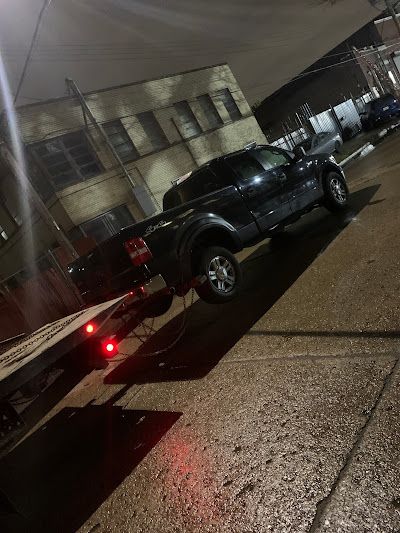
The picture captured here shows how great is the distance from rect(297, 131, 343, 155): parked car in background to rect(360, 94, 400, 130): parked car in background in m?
4.77

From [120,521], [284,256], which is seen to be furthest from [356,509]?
[284,256]

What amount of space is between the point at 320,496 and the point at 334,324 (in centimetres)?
191

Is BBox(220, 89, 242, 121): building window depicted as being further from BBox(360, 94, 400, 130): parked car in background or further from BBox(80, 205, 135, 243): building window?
BBox(80, 205, 135, 243): building window

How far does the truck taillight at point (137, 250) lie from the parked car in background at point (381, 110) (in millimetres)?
22570

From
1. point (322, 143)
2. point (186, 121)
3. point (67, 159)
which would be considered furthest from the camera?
point (186, 121)

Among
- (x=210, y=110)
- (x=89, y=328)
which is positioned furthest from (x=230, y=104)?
(x=89, y=328)

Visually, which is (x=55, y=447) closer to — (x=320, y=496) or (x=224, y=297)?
(x=224, y=297)

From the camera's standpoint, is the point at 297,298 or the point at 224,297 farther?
the point at 224,297

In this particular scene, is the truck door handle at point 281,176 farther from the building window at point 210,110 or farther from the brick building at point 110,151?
the building window at point 210,110

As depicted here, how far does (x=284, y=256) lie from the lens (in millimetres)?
6887

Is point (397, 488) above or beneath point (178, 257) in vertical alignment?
beneath

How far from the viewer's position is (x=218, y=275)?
5.42 m

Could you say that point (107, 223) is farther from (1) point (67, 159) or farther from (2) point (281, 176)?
(2) point (281, 176)

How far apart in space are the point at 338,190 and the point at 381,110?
1831 cm
